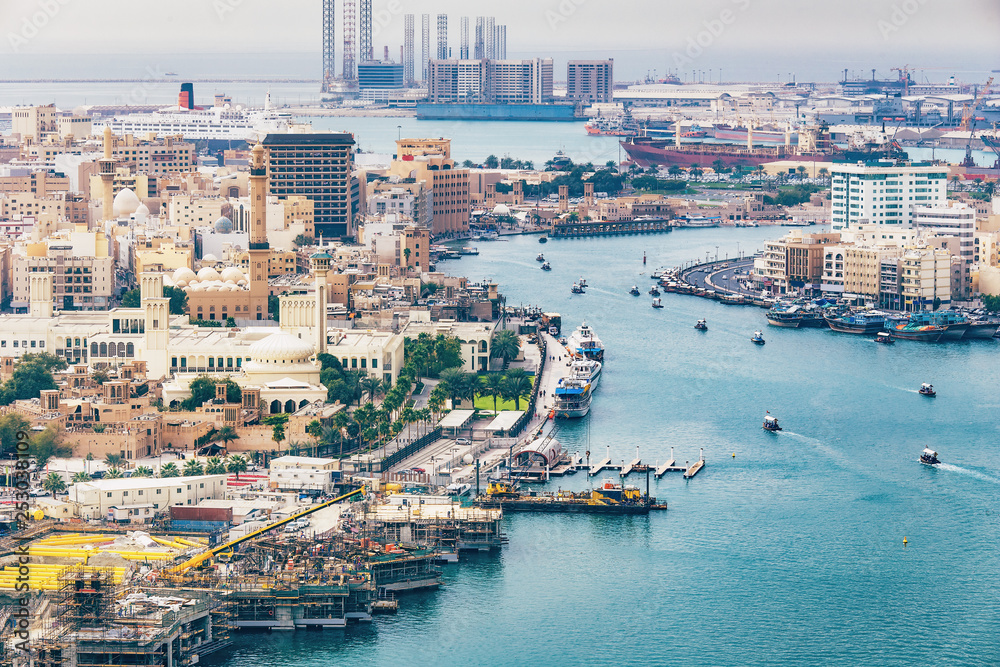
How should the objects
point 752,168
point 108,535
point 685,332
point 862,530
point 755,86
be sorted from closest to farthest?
point 108,535
point 862,530
point 685,332
point 752,168
point 755,86

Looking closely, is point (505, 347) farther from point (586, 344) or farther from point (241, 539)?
point (241, 539)

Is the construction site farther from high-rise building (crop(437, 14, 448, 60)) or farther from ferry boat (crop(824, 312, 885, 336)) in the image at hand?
→ high-rise building (crop(437, 14, 448, 60))

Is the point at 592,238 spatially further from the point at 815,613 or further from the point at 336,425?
the point at 815,613

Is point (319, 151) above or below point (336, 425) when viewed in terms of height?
above

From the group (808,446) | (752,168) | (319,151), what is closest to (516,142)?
(752,168)

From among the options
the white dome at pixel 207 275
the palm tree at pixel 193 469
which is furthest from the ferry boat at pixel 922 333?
the palm tree at pixel 193 469

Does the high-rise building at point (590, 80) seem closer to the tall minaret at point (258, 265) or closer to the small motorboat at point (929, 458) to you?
the tall minaret at point (258, 265)
